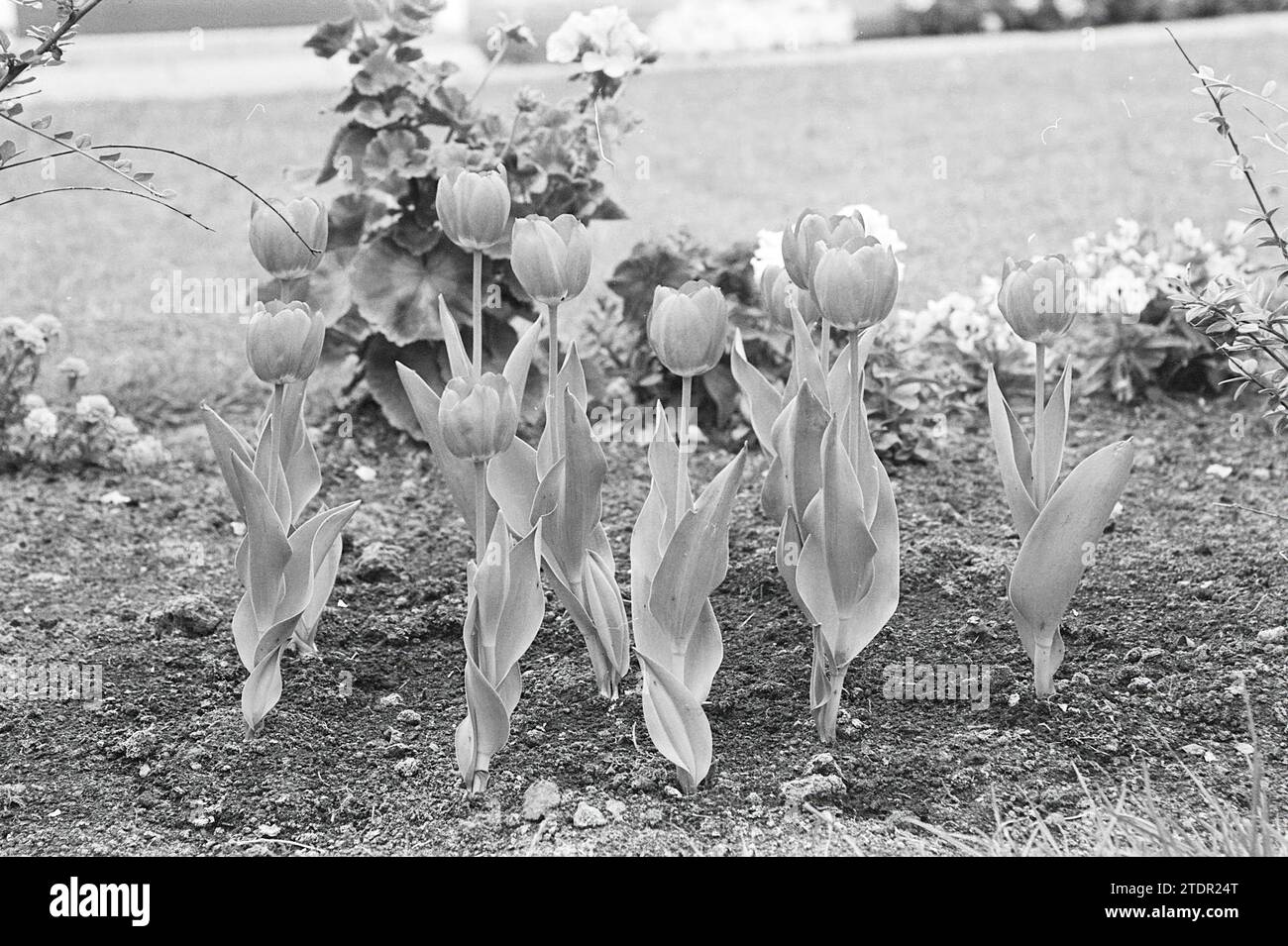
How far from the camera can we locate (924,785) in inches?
85.1

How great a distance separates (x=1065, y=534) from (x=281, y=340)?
1.20m

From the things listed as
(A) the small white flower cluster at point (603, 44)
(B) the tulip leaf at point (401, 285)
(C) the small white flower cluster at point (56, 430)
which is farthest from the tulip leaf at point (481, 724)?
(C) the small white flower cluster at point (56, 430)

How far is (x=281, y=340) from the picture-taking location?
82.7 inches

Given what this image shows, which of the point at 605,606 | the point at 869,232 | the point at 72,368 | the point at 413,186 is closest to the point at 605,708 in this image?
the point at 605,606

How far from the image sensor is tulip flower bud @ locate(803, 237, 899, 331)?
73.9 inches

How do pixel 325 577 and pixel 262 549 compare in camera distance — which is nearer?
pixel 262 549

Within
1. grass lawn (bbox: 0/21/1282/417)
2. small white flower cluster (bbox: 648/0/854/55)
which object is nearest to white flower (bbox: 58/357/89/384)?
grass lawn (bbox: 0/21/1282/417)

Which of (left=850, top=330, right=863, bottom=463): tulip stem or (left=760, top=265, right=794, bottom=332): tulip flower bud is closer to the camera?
(left=850, top=330, right=863, bottom=463): tulip stem

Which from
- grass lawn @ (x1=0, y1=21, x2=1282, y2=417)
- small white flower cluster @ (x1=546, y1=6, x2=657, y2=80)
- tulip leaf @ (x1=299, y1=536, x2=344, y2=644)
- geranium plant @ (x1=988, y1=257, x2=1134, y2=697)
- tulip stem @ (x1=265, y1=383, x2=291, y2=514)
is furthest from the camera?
grass lawn @ (x1=0, y1=21, x2=1282, y2=417)

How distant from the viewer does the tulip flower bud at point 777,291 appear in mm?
2309

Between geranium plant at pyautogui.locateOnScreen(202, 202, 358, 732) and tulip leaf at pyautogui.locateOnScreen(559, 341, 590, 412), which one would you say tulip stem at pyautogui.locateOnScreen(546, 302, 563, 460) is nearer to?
tulip leaf at pyautogui.locateOnScreen(559, 341, 590, 412)

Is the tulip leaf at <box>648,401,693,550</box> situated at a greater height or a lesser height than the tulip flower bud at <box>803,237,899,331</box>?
lesser

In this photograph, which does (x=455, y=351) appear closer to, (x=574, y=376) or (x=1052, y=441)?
(x=574, y=376)

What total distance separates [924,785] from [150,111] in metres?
6.14
